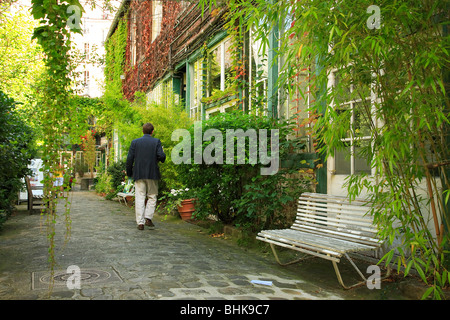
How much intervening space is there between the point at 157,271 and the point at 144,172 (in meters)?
3.30

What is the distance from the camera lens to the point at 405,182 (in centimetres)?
330

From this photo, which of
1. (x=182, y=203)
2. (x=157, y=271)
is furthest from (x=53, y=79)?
(x=182, y=203)

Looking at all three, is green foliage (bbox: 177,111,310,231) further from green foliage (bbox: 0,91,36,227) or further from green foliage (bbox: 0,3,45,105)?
green foliage (bbox: 0,3,45,105)

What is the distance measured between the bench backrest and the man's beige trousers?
10.8ft

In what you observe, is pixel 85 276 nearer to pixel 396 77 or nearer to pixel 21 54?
pixel 396 77

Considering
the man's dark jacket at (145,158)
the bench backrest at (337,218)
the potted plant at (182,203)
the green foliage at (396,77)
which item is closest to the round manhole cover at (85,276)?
the bench backrest at (337,218)

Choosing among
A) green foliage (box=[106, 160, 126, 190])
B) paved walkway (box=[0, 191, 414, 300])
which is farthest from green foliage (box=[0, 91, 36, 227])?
green foliage (box=[106, 160, 126, 190])

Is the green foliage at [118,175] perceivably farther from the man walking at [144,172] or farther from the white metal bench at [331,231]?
the white metal bench at [331,231]

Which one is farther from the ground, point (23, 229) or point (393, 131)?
point (393, 131)

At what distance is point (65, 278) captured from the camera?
392 cm

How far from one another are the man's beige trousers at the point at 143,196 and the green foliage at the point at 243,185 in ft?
1.96
